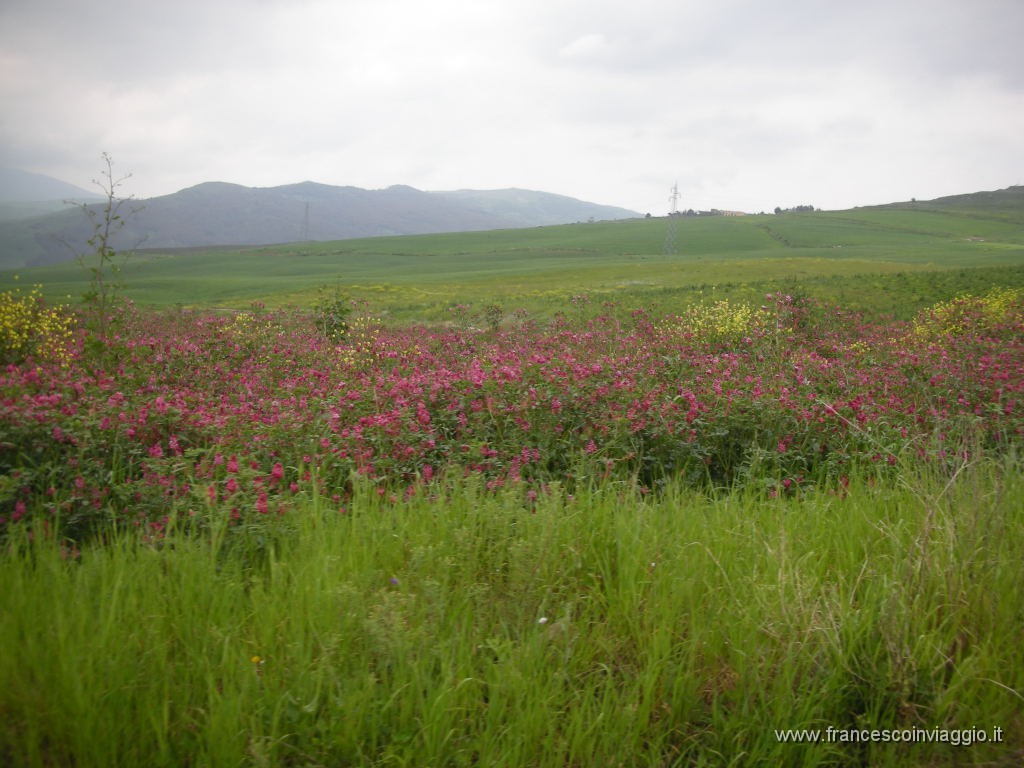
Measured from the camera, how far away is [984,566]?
2760mm

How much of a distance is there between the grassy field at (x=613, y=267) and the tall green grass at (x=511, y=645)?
57.0 ft

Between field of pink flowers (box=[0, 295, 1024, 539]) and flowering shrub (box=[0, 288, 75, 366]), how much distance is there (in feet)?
1.53

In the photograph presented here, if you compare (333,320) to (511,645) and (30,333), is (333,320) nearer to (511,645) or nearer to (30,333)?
(30,333)

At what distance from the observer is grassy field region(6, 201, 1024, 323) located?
23.9m

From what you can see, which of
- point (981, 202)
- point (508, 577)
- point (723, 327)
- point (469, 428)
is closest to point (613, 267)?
point (723, 327)

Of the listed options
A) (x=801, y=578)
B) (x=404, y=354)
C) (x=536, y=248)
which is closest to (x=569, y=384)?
(x=801, y=578)

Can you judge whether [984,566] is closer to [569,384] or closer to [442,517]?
[442,517]


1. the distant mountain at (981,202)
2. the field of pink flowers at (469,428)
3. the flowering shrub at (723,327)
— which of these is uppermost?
the distant mountain at (981,202)

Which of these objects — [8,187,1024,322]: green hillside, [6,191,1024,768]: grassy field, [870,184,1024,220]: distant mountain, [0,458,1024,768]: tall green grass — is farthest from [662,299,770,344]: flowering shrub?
[870,184,1024,220]: distant mountain

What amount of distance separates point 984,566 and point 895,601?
71cm

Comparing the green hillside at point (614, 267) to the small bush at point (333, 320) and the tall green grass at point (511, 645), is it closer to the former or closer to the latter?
the small bush at point (333, 320)

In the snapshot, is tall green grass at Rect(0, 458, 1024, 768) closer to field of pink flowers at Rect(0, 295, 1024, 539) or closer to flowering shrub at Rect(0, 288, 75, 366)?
field of pink flowers at Rect(0, 295, 1024, 539)

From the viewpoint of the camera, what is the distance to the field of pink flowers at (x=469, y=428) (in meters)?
3.70

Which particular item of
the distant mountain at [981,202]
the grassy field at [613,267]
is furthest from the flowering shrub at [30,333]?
the distant mountain at [981,202]
